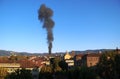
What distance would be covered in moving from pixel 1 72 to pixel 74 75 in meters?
22.8

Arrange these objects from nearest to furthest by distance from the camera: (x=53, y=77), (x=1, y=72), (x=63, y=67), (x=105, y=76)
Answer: (x=1, y=72) < (x=105, y=76) < (x=53, y=77) < (x=63, y=67)

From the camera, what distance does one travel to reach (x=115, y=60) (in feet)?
212

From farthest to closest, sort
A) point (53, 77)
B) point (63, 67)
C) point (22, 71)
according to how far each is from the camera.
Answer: point (63, 67) < point (53, 77) < point (22, 71)

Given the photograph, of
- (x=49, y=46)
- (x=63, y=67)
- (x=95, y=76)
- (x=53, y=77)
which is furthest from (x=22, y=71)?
(x=49, y=46)

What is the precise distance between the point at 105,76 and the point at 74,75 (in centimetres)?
938

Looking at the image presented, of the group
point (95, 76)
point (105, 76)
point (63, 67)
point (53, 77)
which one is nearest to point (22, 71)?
point (95, 76)

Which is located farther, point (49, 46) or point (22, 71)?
point (49, 46)

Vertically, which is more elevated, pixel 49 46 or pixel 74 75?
pixel 49 46

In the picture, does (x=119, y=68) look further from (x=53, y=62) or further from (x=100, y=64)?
(x=53, y=62)

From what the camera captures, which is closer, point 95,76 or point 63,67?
point 95,76

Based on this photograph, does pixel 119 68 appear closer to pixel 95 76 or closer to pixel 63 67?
pixel 95 76

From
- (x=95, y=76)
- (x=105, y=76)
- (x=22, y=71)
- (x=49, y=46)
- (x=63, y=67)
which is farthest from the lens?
(x=49, y=46)

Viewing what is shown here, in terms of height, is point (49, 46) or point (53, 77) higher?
point (49, 46)

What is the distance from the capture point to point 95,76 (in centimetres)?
5969
